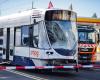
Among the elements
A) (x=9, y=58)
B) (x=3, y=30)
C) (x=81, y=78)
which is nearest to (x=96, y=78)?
(x=81, y=78)

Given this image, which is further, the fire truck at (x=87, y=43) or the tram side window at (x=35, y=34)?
the fire truck at (x=87, y=43)

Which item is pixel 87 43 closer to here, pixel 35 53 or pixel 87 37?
pixel 87 37

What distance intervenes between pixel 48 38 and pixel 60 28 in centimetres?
82

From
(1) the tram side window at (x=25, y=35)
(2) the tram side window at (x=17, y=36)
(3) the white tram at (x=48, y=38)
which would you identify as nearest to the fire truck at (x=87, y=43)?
(2) the tram side window at (x=17, y=36)

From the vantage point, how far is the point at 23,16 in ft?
70.5

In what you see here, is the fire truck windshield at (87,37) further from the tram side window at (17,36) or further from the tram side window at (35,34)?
the tram side window at (35,34)

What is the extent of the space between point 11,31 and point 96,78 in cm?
643

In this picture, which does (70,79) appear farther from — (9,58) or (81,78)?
(9,58)

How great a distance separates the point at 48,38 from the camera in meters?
19.1

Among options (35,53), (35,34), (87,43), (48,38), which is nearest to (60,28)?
(48,38)

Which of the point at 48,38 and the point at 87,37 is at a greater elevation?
the point at 87,37

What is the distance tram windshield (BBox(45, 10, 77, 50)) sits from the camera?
1919 cm

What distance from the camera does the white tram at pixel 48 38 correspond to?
19109 millimetres

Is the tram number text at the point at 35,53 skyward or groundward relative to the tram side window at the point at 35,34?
groundward
